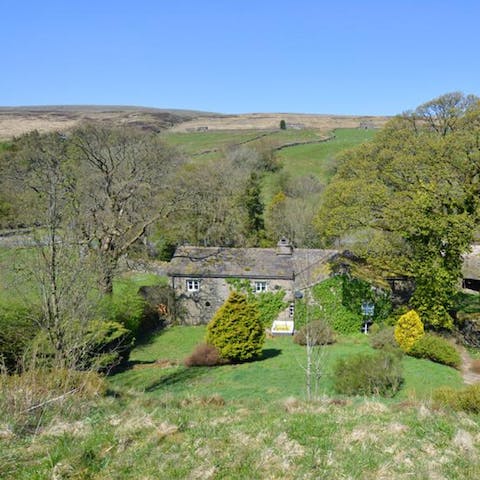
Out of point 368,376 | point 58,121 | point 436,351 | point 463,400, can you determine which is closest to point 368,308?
point 436,351

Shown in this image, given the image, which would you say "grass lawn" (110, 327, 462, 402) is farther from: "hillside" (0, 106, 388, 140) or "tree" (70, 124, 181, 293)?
"hillside" (0, 106, 388, 140)

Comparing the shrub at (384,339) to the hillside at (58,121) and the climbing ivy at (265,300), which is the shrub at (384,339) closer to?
the climbing ivy at (265,300)

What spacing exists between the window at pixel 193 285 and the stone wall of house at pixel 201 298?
160 millimetres

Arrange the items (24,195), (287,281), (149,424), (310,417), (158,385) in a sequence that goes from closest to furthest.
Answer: (149,424) → (310,417) → (158,385) → (287,281) → (24,195)

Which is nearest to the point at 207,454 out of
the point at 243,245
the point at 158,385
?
the point at 158,385

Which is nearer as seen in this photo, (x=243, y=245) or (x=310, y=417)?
(x=310, y=417)

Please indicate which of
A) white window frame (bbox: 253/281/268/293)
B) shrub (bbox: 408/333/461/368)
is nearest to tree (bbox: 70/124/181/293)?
white window frame (bbox: 253/281/268/293)

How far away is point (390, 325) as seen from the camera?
30.8 m

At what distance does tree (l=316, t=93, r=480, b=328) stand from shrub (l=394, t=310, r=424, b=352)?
1823 millimetres

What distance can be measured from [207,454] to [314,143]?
82235 millimetres

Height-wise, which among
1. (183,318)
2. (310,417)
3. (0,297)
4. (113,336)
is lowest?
(183,318)

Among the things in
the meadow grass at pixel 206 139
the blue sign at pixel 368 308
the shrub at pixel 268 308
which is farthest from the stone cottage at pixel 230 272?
the meadow grass at pixel 206 139

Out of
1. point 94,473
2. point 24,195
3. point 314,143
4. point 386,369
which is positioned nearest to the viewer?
point 94,473

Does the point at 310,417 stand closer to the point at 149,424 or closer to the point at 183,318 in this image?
the point at 149,424
